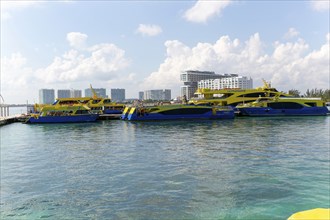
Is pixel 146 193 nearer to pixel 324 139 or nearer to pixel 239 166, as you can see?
pixel 239 166

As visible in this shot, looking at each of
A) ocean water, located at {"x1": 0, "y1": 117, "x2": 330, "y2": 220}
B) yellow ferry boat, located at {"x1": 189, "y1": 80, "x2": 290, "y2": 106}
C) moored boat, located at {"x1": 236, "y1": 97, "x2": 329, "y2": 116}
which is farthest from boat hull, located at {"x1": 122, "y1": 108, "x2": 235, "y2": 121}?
ocean water, located at {"x1": 0, "y1": 117, "x2": 330, "y2": 220}

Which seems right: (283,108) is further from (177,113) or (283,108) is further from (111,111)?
(111,111)

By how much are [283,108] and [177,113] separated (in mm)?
21796

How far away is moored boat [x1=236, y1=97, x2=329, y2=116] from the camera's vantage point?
55.3 metres

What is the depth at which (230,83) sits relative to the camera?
179375 mm

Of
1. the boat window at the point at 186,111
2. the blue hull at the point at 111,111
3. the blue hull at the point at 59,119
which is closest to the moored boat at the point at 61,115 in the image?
the blue hull at the point at 59,119

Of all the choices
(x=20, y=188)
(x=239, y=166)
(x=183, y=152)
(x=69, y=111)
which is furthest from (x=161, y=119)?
(x=20, y=188)

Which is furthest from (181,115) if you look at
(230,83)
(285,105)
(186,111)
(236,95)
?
(230,83)

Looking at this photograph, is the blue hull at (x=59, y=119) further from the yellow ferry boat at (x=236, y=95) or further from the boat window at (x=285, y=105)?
the boat window at (x=285, y=105)

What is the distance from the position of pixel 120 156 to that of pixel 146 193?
8501mm

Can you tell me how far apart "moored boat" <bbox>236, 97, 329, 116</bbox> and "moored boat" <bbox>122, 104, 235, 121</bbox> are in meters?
6.07

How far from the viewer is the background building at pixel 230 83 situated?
17638 centimetres

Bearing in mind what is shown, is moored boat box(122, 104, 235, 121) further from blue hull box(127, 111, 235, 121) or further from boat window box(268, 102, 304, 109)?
boat window box(268, 102, 304, 109)

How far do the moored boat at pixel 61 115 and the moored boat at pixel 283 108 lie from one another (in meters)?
29.8
